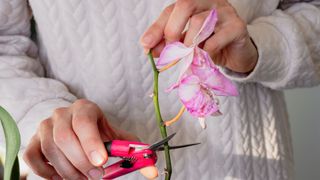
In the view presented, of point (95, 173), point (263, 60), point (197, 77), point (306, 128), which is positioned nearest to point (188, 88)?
point (197, 77)

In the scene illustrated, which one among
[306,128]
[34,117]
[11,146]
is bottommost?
[306,128]

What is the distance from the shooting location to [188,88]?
309mm

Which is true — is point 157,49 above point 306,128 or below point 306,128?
above

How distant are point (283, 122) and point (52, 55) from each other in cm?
32

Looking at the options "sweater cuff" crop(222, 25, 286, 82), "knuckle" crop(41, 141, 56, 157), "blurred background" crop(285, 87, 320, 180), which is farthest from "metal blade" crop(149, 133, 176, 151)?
"blurred background" crop(285, 87, 320, 180)

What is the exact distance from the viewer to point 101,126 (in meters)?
A: 0.44

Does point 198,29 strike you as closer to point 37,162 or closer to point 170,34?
point 170,34

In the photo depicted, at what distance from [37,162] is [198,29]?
6.5 inches

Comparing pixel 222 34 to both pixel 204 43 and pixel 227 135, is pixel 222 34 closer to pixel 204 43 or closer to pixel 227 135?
pixel 204 43

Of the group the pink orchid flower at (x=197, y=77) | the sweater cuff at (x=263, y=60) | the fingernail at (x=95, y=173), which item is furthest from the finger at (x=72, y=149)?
the sweater cuff at (x=263, y=60)

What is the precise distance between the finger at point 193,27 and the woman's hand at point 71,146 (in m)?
0.10

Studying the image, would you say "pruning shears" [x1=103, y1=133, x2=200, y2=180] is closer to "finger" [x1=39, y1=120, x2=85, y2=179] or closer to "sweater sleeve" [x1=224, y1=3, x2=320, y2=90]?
"finger" [x1=39, y1=120, x2=85, y2=179]

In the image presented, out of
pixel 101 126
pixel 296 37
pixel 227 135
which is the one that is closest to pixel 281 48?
pixel 296 37

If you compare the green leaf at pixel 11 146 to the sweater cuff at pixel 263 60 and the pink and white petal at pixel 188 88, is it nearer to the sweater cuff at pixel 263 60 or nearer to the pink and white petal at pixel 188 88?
the pink and white petal at pixel 188 88
